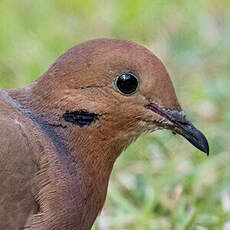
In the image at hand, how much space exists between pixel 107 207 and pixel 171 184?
1.55 ft

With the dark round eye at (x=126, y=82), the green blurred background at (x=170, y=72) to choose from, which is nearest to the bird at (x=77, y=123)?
the dark round eye at (x=126, y=82)

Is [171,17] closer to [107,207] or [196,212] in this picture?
[107,207]

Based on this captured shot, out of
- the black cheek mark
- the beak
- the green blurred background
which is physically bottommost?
the black cheek mark

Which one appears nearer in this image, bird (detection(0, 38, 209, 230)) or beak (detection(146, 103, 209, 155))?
bird (detection(0, 38, 209, 230))

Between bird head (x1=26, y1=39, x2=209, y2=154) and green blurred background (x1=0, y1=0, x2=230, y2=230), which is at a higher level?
green blurred background (x1=0, y1=0, x2=230, y2=230)

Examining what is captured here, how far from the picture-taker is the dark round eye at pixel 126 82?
14.0 feet

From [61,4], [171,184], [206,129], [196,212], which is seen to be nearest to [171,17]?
[61,4]

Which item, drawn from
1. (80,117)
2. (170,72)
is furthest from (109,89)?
(170,72)

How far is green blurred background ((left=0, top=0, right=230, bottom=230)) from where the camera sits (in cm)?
551

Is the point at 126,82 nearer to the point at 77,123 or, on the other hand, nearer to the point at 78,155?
the point at 77,123

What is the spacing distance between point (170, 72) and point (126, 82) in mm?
3030

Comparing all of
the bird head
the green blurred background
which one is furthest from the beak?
the green blurred background

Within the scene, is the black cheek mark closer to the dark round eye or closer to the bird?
the bird

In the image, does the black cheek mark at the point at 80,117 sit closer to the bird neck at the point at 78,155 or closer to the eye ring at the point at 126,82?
the bird neck at the point at 78,155
